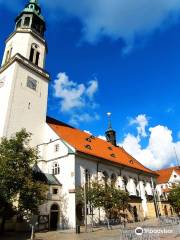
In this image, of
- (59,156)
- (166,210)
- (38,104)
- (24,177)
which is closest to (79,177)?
(59,156)

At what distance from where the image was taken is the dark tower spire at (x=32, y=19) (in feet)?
130

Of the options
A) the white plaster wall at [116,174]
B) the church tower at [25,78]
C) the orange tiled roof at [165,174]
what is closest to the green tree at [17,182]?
the church tower at [25,78]

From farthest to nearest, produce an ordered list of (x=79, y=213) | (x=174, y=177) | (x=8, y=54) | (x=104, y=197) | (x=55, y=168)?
1. (x=174, y=177)
2. (x=8, y=54)
3. (x=55, y=168)
4. (x=79, y=213)
5. (x=104, y=197)

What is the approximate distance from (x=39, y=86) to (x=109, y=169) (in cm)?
1718

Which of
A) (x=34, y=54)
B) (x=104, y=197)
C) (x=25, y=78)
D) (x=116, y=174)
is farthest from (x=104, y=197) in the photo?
(x=34, y=54)

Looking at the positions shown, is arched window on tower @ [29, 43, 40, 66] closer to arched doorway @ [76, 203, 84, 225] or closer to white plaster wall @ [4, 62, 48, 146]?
white plaster wall @ [4, 62, 48, 146]

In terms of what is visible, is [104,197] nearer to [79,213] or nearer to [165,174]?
[79,213]

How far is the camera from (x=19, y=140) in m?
23.6

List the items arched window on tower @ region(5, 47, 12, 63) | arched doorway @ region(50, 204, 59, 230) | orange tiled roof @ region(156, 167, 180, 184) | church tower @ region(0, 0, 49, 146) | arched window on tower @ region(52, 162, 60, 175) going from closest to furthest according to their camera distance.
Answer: arched doorway @ region(50, 204, 59, 230), arched window on tower @ region(52, 162, 60, 175), church tower @ region(0, 0, 49, 146), arched window on tower @ region(5, 47, 12, 63), orange tiled roof @ region(156, 167, 180, 184)

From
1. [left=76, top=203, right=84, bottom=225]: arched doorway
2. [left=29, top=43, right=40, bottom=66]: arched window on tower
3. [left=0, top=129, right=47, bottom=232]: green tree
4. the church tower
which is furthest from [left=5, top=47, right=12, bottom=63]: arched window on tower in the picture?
[left=76, top=203, right=84, bottom=225]: arched doorway

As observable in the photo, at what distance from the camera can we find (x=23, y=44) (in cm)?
3775

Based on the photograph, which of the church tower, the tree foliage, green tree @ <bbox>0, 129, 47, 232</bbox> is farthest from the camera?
the church tower

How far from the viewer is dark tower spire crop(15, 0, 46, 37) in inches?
1561

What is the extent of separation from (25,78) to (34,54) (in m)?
5.55
